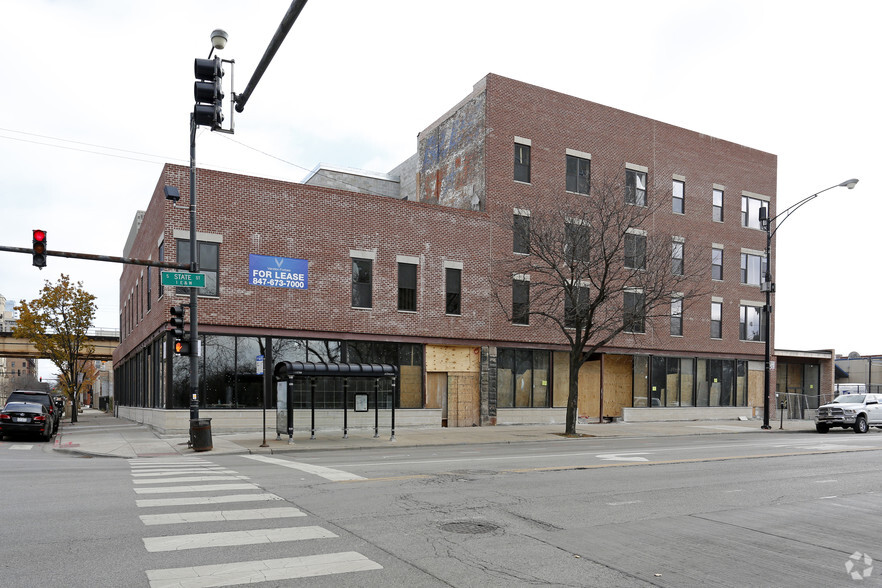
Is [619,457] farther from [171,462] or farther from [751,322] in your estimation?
[751,322]

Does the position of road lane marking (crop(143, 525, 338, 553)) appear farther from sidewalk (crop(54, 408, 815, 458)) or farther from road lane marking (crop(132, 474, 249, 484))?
sidewalk (crop(54, 408, 815, 458))

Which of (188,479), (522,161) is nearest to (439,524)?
(188,479)

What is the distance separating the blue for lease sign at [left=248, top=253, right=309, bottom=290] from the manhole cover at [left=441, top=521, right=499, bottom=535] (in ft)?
57.4

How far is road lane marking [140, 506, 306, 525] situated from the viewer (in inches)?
333

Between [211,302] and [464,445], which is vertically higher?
[211,302]

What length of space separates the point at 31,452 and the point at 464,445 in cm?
1280

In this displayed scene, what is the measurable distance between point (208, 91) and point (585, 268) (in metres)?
17.1

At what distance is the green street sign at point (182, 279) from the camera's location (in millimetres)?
18594

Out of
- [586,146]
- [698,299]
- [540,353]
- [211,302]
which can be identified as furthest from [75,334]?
[698,299]

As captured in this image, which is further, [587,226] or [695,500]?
[587,226]

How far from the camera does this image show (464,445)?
21.7m

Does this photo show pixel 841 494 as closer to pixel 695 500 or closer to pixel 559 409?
pixel 695 500

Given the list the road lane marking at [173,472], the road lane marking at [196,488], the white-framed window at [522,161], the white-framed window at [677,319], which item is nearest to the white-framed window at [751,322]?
the white-framed window at [677,319]

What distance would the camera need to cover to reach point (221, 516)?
8.72 metres
